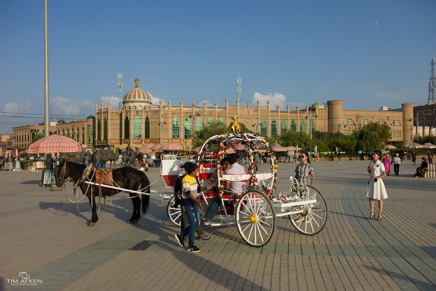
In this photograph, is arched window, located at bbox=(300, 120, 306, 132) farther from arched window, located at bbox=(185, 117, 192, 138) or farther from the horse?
the horse

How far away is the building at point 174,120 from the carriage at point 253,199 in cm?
6966

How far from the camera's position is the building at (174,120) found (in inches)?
3361

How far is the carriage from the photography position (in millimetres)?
8547

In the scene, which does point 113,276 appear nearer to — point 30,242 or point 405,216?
point 30,242

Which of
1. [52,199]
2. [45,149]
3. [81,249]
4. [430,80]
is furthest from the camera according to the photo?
[430,80]

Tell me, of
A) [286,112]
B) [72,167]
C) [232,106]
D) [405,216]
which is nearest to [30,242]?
[72,167]

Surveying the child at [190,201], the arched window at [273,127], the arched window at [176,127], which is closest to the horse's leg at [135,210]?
the child at [190,201]

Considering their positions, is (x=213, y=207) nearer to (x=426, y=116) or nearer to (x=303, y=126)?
(x=303, y=126)

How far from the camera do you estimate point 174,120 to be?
85.9m

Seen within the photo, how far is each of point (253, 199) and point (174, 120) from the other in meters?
78.1

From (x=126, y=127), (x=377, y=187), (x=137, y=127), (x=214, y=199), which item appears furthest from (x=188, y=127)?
(x=214, y=199)

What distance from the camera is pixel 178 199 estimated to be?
860cm

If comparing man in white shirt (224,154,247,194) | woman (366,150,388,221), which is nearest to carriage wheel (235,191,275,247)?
man in white shirt (224,154,247,194)

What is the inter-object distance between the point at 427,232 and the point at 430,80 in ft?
502
